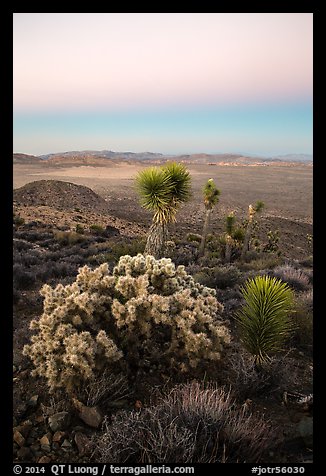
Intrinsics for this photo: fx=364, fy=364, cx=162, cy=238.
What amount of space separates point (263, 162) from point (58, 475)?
110569mm

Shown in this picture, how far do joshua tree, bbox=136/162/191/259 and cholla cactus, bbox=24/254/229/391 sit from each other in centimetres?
535

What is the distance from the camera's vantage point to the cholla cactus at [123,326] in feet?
13.9

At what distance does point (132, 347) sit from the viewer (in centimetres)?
471

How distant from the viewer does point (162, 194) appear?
33.6 feet

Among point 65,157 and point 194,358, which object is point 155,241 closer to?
point 194,358

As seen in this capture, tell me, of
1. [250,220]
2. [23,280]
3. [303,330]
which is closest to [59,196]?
[250,220]

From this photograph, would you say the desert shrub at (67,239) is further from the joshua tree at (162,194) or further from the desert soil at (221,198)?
the joshua tree at (162,194)

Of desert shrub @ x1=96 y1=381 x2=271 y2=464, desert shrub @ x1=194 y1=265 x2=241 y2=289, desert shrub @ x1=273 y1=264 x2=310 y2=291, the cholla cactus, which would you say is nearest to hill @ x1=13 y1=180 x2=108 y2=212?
desert shrub @ x1=194 y1=265 x2=241 y2=289

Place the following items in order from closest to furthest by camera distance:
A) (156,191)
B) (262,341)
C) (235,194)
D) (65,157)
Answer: (262,341) < (156,191) < (235,194) < (65,157)

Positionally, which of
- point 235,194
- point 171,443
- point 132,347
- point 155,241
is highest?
point 235,194

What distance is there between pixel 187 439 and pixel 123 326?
1885 millimetres

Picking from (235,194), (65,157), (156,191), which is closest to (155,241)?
(156,191)

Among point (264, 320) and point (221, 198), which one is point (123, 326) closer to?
point (264, 320)

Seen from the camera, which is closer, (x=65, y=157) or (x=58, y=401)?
(x=58, y=401)
